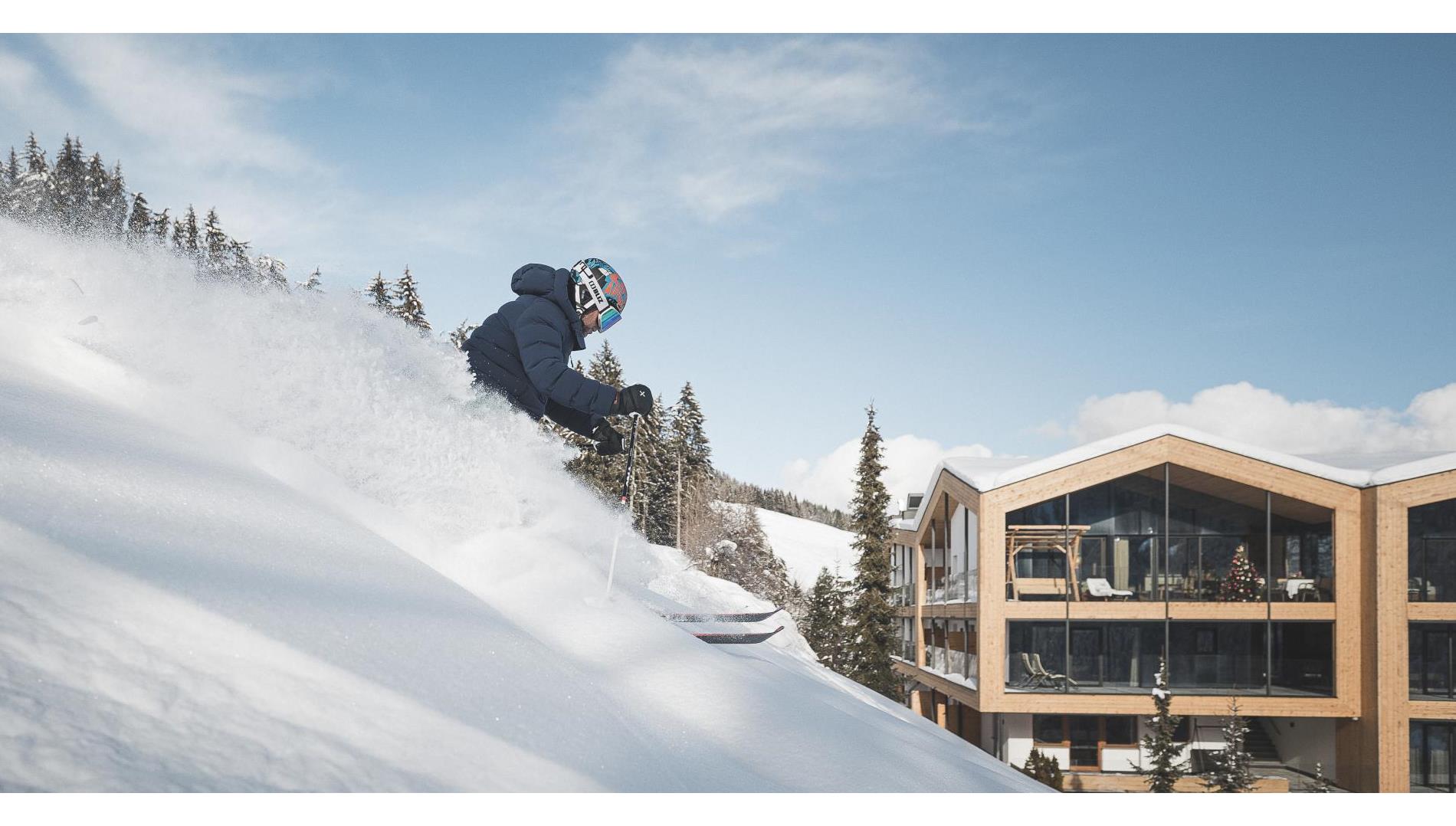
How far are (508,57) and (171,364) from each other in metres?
3.72

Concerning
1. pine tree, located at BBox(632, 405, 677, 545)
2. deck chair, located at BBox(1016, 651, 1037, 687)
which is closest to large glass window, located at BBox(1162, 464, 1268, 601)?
deck chair, located at BBox(1016, 651, 1037, 687)

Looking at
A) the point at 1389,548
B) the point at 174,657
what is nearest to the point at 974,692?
the point at 1389,548

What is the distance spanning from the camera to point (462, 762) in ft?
4.94

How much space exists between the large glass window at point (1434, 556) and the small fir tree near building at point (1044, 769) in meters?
8.12

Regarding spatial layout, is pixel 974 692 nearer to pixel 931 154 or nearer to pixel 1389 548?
pixel 1389 548

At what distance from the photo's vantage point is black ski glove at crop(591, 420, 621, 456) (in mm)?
4164

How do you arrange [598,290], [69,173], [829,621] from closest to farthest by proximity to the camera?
[598,290] < [829,621] < [69,173]

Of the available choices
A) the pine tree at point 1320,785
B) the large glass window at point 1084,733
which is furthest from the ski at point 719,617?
the large glass window at point 1084,733

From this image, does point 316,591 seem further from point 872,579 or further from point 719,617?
point 872,579

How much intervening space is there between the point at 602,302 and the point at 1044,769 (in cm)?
1602

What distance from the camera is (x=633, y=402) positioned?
12.2 feet

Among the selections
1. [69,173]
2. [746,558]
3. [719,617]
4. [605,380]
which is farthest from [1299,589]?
[69,173]

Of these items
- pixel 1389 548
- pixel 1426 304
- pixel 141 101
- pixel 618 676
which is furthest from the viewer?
pixel 1389 548

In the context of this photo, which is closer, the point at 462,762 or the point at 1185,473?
the point at 462,762
